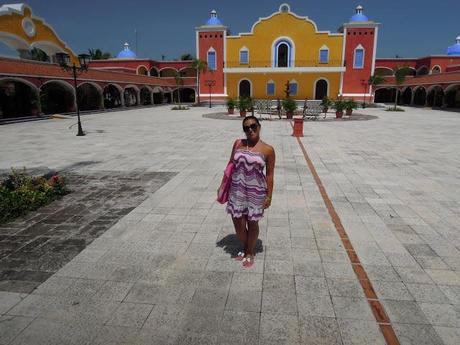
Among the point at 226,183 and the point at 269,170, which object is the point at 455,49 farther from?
the point at 226,183

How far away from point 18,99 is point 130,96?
15.2m

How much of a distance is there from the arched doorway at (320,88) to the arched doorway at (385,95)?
30.1 ft

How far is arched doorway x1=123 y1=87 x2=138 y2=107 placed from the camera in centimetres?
3474

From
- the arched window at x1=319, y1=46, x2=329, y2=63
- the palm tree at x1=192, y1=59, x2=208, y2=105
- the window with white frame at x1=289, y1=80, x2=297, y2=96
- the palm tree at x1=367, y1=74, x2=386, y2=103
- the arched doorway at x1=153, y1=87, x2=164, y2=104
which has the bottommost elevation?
the arched doorway at x1=153, y1=87, x2=164, y2=104

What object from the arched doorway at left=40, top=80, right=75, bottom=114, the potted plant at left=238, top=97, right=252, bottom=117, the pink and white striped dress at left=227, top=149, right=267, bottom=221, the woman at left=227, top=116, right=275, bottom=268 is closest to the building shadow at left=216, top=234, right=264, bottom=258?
the woman at left=227, top=116, right=275, bottom=268

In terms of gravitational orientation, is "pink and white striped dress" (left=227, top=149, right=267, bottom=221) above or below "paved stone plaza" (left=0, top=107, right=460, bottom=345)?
above

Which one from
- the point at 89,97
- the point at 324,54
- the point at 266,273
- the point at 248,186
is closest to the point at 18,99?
the point at 89,97

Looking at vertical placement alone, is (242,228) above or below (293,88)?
below

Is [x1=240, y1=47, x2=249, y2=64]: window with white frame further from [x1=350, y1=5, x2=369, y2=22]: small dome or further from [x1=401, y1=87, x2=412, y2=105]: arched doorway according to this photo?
[x1=401, y1=87, x2=412, y2=105]: arched doorway

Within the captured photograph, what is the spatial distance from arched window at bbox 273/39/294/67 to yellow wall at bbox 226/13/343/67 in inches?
18.9

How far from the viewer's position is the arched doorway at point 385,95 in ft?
137

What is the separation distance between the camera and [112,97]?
3244 cm

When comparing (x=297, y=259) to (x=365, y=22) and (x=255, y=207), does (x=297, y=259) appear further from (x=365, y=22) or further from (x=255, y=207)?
(x=365, y=22)

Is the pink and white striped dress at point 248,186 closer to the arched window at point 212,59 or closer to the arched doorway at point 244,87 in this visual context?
the arched doorway at point 244,87
